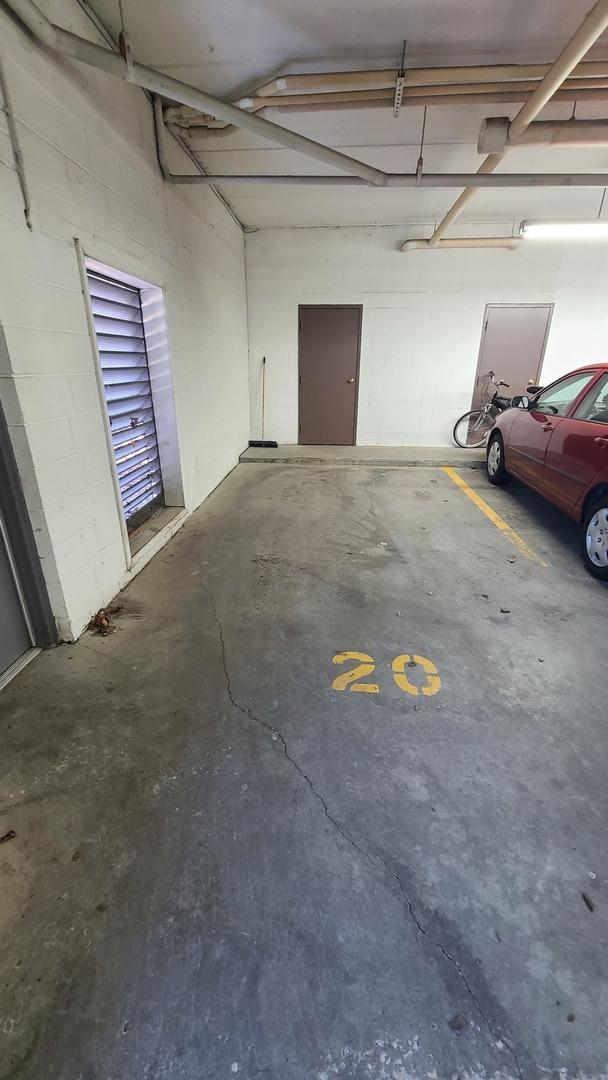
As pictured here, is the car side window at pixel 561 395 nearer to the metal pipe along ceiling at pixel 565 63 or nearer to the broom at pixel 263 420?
the metal pipe along ceiling at pixel 565 63

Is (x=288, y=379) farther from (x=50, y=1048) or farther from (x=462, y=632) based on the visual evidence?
(x=50, y=1048)

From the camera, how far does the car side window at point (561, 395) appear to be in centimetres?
409

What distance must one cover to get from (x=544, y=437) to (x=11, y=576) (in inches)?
173

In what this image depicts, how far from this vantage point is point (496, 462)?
18.8 feet

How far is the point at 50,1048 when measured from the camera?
109 cm

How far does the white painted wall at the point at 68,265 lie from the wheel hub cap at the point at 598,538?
3.50 meters

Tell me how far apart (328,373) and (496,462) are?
126 inches

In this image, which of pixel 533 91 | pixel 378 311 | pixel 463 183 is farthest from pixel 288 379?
pixel 533 91

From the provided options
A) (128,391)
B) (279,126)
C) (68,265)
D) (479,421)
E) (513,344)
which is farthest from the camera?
(479,421)

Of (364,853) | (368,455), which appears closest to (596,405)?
(368,455)

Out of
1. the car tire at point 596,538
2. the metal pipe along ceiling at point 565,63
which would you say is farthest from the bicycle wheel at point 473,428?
the car tire at point 596,538

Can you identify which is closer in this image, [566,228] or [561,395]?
[561,395]

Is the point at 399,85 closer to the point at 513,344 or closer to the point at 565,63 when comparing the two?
the point at 565,63

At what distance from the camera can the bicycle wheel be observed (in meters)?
7.41
